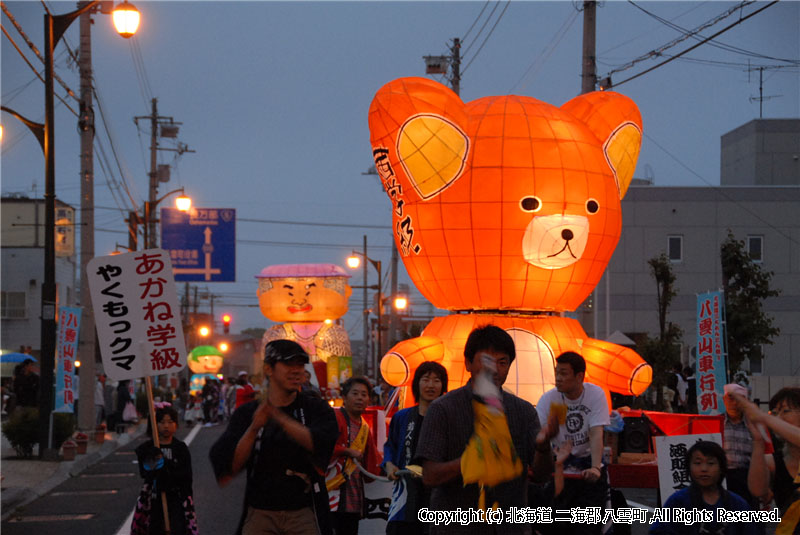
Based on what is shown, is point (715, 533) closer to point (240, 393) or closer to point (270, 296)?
A: point (240, 393)

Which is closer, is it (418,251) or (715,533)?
(715,533)

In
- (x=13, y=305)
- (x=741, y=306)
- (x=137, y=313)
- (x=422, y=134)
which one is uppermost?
(x=422, y=134)

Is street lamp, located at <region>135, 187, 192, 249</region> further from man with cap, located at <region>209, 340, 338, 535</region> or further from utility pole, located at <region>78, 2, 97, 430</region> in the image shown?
man with cap, located at <region>209, 340, 338, 535</region>

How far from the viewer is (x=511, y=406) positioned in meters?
4.64

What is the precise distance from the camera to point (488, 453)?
4328 mm

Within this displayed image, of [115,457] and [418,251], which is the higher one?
[418,251]

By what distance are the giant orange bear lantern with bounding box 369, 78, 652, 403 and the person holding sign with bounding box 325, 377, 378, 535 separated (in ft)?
9.11

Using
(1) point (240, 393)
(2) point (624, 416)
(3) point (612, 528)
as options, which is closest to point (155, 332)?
(3) point (612, 528)

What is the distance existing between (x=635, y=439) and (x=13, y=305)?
145ft

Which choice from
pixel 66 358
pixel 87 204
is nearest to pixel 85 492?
pixel 66 358

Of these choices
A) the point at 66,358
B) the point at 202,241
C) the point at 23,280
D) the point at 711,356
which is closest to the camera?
the point at 711,356

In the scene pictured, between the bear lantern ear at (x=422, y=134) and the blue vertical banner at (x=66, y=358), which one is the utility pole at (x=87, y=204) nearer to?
the blue vertical banner at (x=66, y=358)

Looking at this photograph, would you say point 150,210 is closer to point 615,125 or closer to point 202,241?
point 202,241

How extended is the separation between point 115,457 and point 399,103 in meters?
11.3
